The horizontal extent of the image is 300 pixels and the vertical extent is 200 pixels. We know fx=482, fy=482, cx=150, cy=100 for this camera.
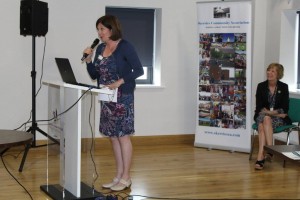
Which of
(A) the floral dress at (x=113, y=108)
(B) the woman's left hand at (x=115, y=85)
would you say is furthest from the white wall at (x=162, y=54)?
(B) the woman's left hand at (x=115, y=85)

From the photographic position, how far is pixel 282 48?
669 cm

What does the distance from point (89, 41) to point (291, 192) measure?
3.21 metres

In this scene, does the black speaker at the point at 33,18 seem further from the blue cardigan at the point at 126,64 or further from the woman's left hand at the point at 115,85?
the woman's left hand at the point at 115,85

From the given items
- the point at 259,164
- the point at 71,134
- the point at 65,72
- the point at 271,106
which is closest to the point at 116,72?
the point at 65,72

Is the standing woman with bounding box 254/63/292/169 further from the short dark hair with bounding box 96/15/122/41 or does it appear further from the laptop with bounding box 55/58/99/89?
the laptop with bounding box 55/58/99/89

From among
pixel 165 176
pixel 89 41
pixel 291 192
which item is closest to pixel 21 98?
pixel 89 41

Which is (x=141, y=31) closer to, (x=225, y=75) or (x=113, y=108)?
(x=225, y=75)

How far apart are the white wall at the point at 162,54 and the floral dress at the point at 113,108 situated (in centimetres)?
214

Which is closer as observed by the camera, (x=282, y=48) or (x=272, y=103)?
(x=272, y=103)

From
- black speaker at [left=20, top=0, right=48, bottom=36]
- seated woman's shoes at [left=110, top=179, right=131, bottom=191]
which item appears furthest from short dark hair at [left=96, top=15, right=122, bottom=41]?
black speaker at [left=20, top=0, right=48, bottom=36]

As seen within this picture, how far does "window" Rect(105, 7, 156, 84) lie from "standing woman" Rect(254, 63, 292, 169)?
174 centimetres

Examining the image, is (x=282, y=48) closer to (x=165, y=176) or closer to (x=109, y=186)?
(x=165, y=176)

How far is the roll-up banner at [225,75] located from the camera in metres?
6.23

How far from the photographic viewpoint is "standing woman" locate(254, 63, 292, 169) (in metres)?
5.55
